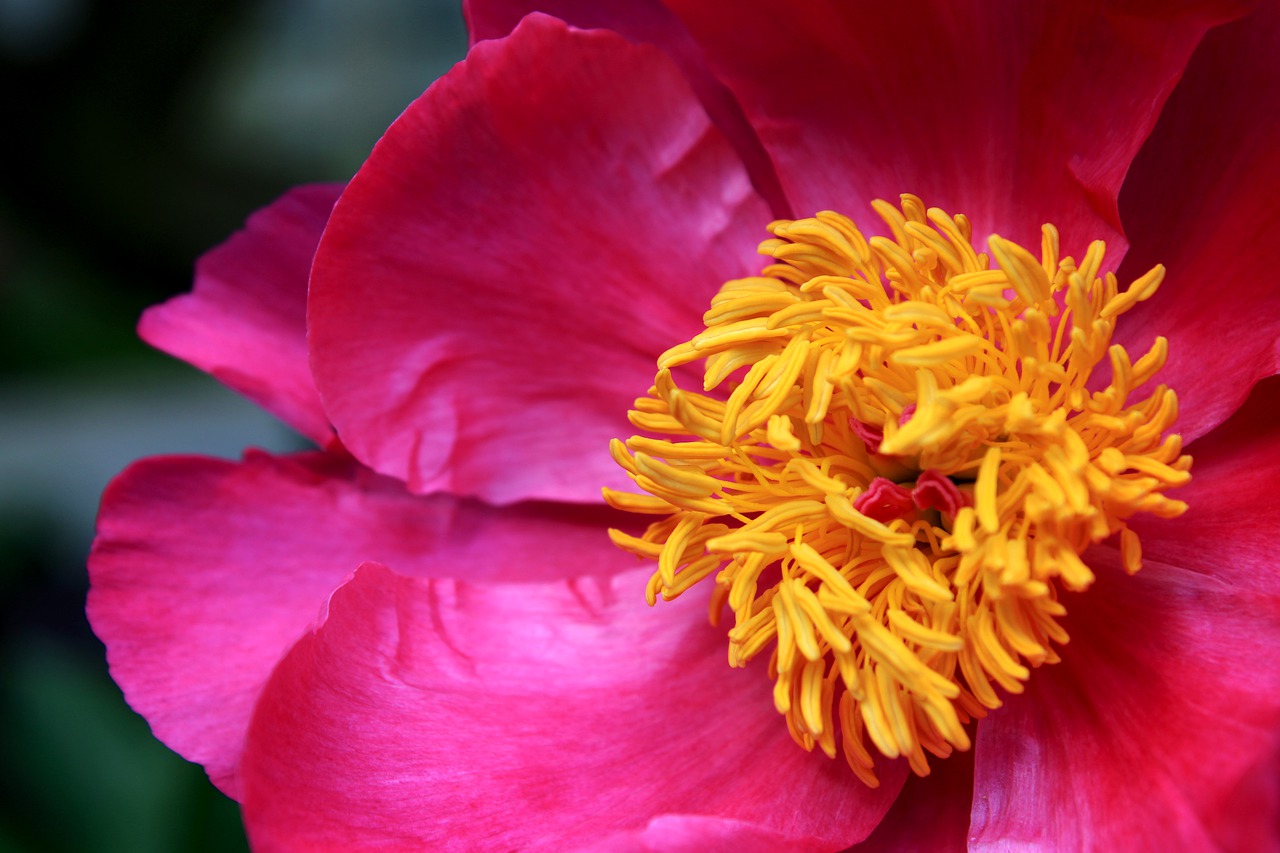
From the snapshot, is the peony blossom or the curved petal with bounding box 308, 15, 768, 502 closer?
the peony blossom

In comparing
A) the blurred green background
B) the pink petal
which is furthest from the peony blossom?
the blurred green background

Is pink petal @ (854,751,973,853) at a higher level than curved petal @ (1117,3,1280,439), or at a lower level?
lower

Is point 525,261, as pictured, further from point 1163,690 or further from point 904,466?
point 1163,690

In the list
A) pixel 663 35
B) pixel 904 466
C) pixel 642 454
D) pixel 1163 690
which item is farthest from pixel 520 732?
pixel 663 35

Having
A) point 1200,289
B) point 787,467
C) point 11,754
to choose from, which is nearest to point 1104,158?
point 1200,289

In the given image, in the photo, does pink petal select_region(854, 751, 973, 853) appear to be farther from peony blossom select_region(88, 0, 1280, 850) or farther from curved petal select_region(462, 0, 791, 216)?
curved petal select_region(462, 0, 791, 216)

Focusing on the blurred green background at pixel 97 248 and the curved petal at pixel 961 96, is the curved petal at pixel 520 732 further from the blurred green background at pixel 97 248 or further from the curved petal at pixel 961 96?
the blurred green background at pixel 97 248
